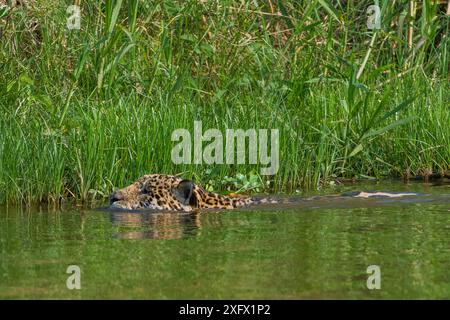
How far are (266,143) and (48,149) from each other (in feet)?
7.02

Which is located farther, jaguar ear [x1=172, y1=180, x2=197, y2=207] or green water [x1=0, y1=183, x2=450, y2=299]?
jaguar ear [x1=172, y1=180, x2=197, y2=207]

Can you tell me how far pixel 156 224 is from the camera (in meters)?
8.38

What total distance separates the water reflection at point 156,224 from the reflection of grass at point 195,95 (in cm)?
101

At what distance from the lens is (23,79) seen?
11.1 m

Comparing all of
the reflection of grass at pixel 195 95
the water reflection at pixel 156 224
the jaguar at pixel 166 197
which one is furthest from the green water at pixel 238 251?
the reflection of grass at pixel 195 95

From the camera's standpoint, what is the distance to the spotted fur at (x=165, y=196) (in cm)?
916

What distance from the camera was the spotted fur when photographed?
9156 millimetres

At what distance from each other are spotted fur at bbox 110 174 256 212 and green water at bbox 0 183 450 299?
0.24m

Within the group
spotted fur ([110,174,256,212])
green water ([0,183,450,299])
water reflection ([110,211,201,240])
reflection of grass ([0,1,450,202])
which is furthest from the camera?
reflection of grass ([0,1,450,202])

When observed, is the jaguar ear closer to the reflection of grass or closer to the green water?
the green water

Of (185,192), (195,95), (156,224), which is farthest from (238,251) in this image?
(195,95)

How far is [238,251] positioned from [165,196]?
7.88ft

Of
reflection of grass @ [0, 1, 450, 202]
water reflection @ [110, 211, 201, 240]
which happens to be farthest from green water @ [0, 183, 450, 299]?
reflection of grass @ [0, 1, 450, 202]

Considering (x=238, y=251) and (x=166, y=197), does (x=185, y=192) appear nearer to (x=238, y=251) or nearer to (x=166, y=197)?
(x=166, y=197)
